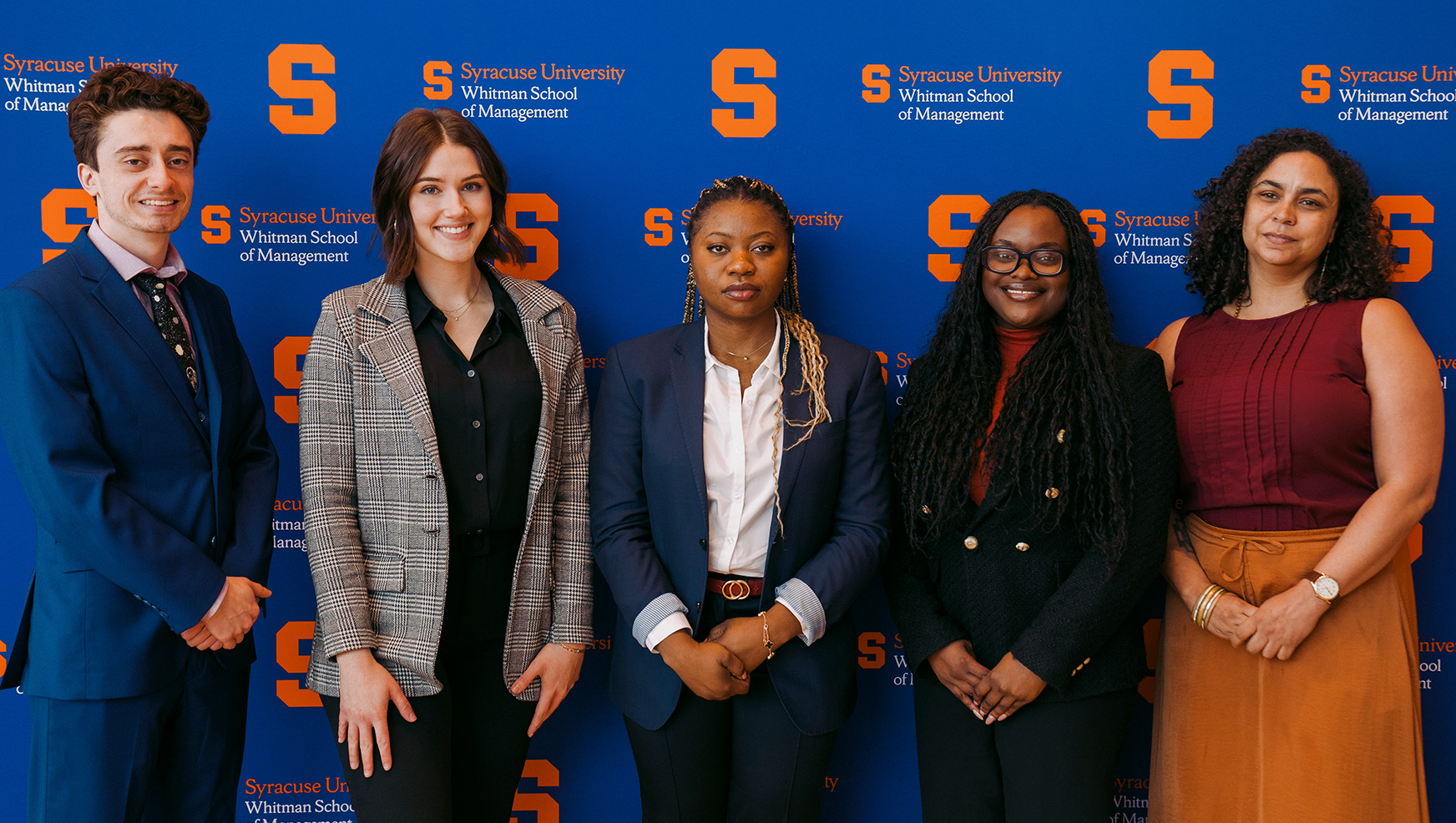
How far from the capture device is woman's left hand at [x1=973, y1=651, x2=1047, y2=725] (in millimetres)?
1902

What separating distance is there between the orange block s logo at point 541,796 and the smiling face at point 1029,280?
193 centimetres

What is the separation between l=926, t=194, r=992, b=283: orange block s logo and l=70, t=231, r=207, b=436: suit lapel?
80.5 inches

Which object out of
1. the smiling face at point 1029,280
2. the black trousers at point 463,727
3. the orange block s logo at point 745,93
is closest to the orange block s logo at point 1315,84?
the smiling face at point 1029,280

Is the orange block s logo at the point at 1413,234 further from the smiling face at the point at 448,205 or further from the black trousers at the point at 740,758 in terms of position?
the smiling face at the point at 448,205

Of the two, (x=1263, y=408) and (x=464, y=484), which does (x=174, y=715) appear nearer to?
(x=464, y=484)

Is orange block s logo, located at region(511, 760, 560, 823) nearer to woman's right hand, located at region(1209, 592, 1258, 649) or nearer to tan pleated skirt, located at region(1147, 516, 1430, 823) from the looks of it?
tan pleated skirt, located at region(1147, 516, 1430, 823)

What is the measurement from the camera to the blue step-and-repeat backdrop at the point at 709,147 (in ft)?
8.24

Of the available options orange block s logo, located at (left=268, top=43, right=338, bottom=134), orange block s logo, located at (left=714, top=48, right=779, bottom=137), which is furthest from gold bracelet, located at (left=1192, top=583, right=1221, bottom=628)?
orange block s logo, located at (left=268, top=43, right=338, bottom=134)

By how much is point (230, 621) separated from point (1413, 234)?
3464 millimetres

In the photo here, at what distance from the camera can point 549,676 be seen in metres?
2.09

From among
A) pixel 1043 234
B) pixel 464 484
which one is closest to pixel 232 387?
pixel 464 484

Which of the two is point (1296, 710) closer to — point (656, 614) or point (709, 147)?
point (656, 614)

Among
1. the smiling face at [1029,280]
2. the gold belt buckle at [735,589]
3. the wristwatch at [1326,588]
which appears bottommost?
the wristwatch at [1326,588]

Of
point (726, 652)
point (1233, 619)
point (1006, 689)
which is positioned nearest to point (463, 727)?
point (726, 652)
